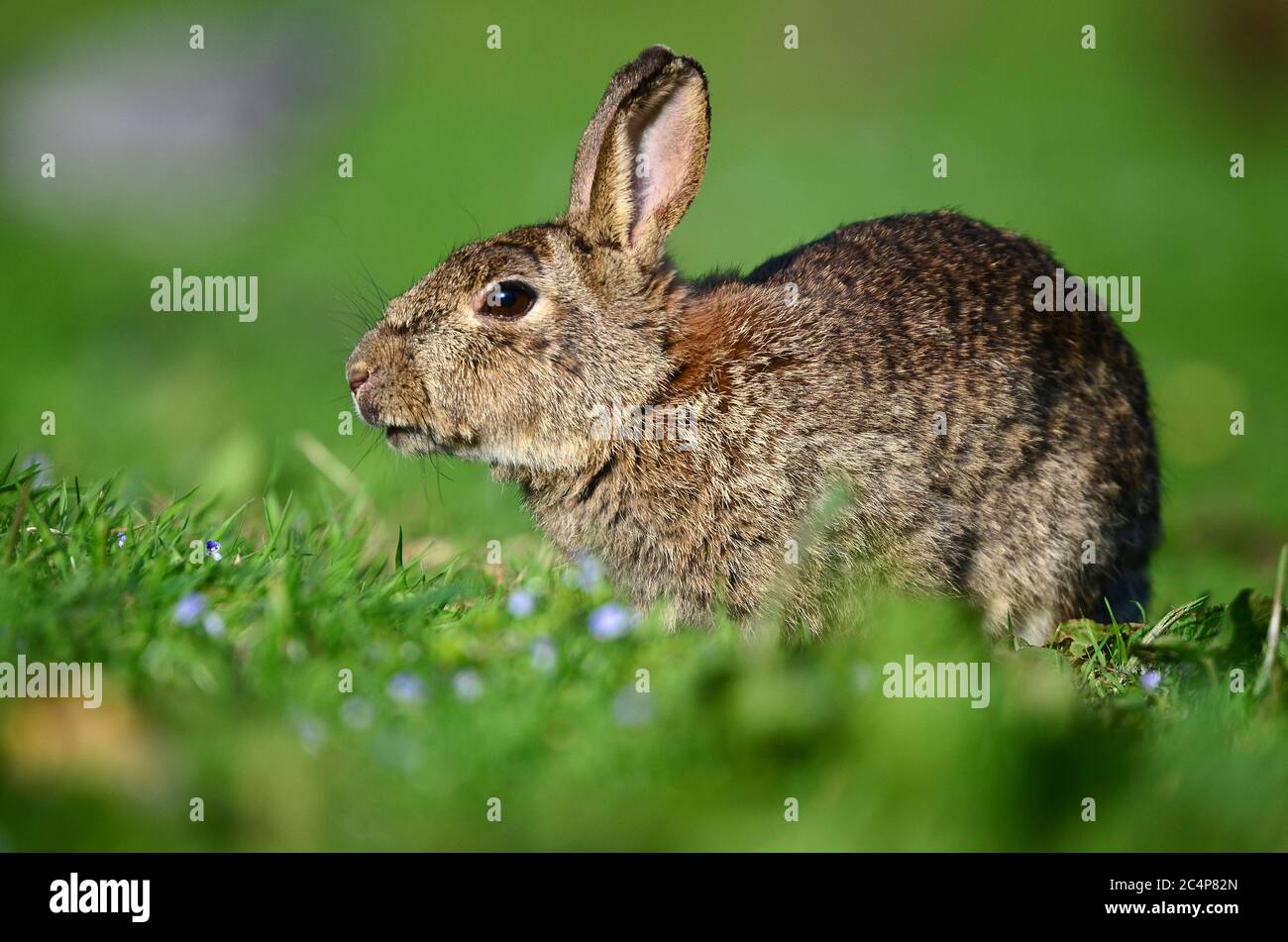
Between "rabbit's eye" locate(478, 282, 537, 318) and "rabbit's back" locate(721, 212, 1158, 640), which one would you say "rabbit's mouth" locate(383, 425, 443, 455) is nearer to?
"rabbit's eye" locate(478, 282, 537, 318)

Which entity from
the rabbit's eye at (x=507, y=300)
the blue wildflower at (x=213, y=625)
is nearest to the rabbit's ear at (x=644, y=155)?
the rabbit's eye at (x=507, y=300)

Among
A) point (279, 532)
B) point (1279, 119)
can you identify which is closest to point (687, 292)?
point (279, 532)

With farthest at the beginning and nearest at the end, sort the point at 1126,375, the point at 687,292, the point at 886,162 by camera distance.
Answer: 1. the point at 886,162
2. the point at 1126,375
3. the point at 687,292

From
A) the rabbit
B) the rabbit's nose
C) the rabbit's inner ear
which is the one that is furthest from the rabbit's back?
the rabbit's nose

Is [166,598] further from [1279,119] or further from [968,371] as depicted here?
[1279,119]

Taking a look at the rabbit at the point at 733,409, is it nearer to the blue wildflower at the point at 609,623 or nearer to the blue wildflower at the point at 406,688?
the blue wildflower at the point at 609,623
